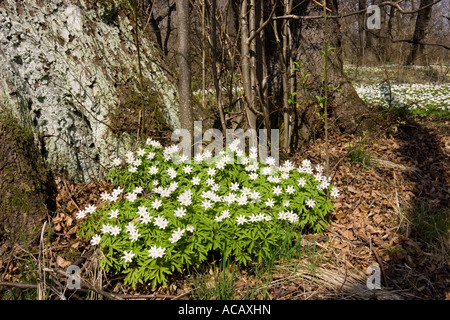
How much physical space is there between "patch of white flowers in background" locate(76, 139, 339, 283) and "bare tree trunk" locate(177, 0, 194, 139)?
490 mm

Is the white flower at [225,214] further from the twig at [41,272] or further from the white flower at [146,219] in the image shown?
the twig at [41,272]

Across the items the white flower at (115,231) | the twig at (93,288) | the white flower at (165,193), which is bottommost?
the twig at (93,288)

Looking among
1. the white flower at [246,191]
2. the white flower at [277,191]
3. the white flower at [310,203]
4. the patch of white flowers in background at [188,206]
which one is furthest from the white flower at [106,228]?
the white flower at [310,203]

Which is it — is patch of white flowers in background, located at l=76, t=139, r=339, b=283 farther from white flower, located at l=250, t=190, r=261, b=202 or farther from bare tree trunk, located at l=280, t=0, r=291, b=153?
bare tree trunk, located at l=280, t=0, r=291, b=153

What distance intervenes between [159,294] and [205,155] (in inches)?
48.7

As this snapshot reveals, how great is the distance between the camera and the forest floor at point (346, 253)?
2.04 metres

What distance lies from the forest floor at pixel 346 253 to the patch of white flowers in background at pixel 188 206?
19cm

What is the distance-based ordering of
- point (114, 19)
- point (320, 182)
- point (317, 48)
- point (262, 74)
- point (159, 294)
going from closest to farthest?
point (159, 294)
point (320, 182)
point (114, 19)
point (262, 74)
point (317, 48)

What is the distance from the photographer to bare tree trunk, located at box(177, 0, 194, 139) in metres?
2.93

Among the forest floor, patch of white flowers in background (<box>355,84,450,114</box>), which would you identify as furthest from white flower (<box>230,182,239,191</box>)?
patch of white flowers in background (<box>355,84,450,114</box>)
